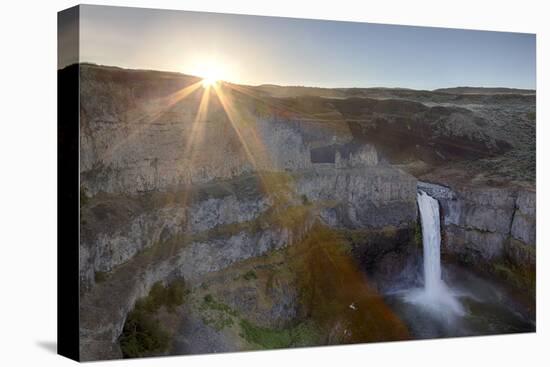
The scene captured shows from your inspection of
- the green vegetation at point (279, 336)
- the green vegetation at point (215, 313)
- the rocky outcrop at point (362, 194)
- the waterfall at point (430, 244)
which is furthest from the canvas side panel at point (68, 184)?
the waterfall at point (430, 244)

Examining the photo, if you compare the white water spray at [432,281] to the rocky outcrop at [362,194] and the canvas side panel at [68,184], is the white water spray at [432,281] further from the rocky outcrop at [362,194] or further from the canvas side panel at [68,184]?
the canvas side panel at [68,184]

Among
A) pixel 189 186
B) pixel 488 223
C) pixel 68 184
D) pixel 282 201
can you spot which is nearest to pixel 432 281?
pixel 488 223

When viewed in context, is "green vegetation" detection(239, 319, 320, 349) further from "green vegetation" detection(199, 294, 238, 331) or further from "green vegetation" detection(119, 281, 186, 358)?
"green vegetation" detection(119, 281, 186, 358)

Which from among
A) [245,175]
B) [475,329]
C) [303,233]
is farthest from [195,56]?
[475,329]

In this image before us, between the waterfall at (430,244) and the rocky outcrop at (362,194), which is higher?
the rocky outcrop at (362,194)

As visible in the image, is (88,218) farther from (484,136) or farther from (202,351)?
(484,136)

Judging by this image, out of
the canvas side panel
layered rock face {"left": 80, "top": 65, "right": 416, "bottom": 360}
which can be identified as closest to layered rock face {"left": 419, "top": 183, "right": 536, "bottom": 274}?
layered rock face {"left": 80, "top": 65, "right": 416, "bottom": 360}
